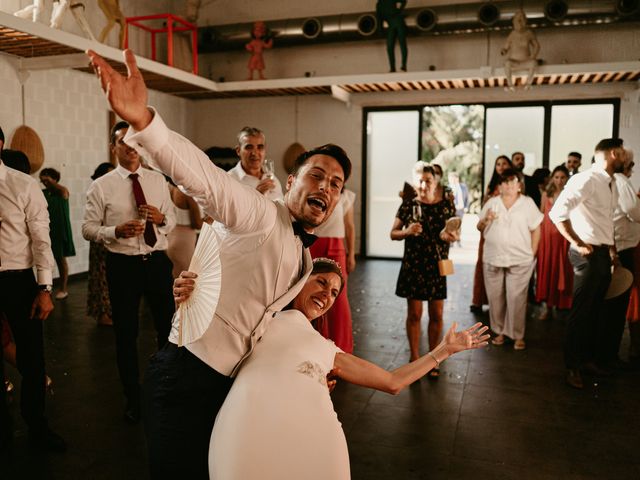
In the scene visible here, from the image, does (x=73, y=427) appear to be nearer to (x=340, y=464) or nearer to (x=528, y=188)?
(x=340, y=464)

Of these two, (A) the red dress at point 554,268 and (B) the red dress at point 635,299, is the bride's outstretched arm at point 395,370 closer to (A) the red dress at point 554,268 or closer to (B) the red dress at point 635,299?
(B) the red dress at point 635,299

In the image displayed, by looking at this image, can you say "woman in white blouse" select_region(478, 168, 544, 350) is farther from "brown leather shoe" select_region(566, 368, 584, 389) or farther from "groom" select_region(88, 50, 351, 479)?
"groom" select_region(88, 50, 351, 479)

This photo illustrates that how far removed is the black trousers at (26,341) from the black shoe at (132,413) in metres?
0.46

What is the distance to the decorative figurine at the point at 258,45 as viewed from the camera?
1005 centimetres

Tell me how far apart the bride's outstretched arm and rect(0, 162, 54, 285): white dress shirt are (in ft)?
6.09

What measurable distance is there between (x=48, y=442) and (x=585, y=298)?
11.2ft

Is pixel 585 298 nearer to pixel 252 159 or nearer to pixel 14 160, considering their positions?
pixel 252 159

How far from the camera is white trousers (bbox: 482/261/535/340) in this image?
4.83m

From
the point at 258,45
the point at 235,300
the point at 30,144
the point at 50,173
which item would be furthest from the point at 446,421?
the point at 258,45

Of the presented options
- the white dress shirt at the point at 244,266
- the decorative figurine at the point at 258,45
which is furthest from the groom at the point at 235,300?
the decorative figurine at the point at 258,45

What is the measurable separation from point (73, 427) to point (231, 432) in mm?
2268

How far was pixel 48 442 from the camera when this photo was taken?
2.89 metres

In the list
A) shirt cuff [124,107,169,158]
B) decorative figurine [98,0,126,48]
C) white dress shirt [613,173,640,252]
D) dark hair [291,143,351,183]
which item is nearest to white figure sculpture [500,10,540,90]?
white dress shirt [613,173,640,252]

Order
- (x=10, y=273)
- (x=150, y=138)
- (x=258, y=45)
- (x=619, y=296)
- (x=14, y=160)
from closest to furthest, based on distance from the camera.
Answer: (x=150, y=138), (x=10, y=273), (x=14, y=160), (x=619, y=296), (x=258, y=45)
